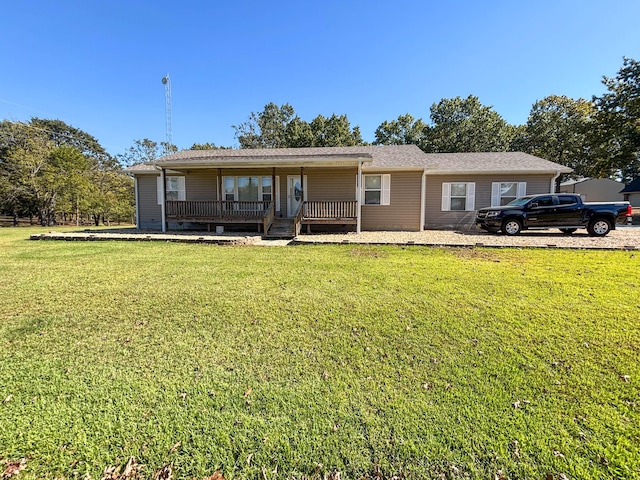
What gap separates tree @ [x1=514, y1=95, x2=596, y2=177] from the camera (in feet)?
87.6

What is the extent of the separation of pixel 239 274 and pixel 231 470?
13.5 feet

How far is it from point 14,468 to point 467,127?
109 feet

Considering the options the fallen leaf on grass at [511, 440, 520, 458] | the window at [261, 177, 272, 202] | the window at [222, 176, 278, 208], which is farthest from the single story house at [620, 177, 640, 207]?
the fallen leaf on grass at [511, 440, 520, 458]

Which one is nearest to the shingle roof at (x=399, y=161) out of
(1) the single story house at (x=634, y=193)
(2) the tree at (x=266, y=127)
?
(2) the tree at (x=266, y=127)

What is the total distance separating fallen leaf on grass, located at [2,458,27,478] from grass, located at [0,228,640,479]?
6 cm

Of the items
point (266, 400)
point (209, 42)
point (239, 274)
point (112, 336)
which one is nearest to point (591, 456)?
point (266, 400)

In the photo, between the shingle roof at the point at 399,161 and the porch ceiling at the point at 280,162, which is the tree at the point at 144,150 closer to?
the shingle roof at the point at 399,161

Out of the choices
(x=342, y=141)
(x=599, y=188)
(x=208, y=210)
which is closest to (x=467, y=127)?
(x=342, y=141)

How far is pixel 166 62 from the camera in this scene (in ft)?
73.8

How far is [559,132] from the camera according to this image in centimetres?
2759

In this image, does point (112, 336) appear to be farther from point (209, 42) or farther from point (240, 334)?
point (209, 42)

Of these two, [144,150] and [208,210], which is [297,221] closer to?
[208,210]

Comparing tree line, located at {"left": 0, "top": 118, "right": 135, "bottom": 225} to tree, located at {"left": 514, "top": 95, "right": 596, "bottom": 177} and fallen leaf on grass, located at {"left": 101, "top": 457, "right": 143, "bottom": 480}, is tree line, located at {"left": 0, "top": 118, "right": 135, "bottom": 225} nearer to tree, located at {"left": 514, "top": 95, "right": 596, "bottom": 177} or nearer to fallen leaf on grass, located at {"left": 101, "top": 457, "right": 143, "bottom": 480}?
fallen leaf on grass, located at {"left": 101, "top": 457, "right": 143, "bottom": 480}

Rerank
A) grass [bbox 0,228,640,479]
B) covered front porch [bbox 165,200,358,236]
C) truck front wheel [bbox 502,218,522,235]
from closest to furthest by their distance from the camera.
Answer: grass [bbox 0,228,640,479], truck front wheel [bbox 502,218,522,235], covered front porch [bbox 165,200,358,236]
